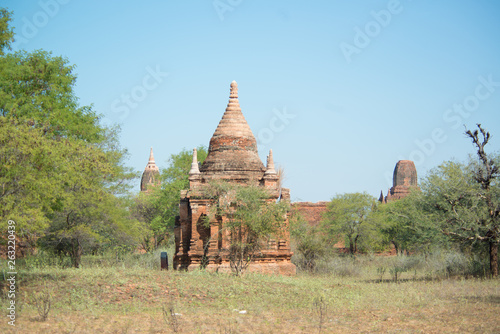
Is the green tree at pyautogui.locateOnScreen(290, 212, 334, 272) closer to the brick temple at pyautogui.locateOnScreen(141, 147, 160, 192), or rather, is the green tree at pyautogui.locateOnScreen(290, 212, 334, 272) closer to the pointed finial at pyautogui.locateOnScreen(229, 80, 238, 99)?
the pointed finial at pyautogui.locateOnScreen(229, 80, 238, 99)

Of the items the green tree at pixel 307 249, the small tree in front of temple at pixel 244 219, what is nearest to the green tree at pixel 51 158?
the small tree in front of temple at pixel 244 219

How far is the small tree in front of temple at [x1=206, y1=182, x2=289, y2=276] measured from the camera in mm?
18734

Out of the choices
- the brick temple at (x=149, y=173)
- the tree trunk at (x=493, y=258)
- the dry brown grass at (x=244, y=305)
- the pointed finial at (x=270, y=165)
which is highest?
the brick temple at (x=149, y=173)

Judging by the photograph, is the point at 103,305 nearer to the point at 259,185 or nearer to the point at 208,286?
the point at 208,286

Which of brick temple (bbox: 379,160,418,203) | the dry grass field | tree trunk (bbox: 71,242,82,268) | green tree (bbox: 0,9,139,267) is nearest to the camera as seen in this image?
the dry grass field

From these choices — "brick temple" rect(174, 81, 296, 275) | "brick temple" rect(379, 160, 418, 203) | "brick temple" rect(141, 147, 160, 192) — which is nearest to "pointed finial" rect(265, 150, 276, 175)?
"brick temple" rect(174, 81, 296, 275)

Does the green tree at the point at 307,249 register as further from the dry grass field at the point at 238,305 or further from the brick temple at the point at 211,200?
the dry grass field at the point at 238,305

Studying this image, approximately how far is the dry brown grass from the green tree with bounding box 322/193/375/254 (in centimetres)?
1839

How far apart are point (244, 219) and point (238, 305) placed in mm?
5774

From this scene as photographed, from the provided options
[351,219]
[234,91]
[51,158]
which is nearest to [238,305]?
[51,158]

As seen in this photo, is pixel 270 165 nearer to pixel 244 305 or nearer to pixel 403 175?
pixel 244 305

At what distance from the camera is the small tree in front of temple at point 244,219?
18734mm

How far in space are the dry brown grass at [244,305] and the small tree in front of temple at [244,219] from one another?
214cm

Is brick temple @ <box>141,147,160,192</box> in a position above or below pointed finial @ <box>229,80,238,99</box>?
above
